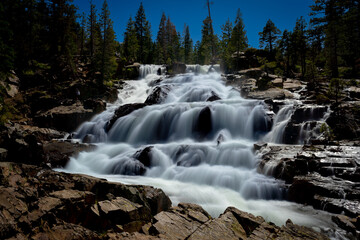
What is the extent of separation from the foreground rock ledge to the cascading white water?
2.04 m

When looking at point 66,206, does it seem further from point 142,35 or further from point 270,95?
point 142,35

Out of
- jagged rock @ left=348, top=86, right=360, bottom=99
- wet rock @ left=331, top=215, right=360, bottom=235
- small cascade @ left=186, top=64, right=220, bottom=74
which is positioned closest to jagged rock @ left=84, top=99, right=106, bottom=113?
wet rock @ left=331, top=215, right=360, bottom=235

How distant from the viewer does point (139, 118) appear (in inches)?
692

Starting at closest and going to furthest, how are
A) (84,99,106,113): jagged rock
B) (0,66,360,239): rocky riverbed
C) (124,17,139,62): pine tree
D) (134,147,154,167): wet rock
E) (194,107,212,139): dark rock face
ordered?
(0,66,360,239): rocky riverbed → (134,147,154,167): wet rock → (194,107,212,139): dark rock face → (84,99,106,113): jagged rock → (124,17,139,62): pine tree

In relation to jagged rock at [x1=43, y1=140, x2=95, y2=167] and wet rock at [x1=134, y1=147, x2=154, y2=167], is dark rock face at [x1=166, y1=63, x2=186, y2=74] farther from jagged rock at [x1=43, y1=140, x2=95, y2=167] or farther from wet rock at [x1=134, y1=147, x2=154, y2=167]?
wet rock at [x1=134, y1=147, x2=154, y2=167]

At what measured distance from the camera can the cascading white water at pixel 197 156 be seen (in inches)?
302

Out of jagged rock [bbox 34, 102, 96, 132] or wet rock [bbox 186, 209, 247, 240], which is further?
jagged rock [bbox 34, 102, 96, 132]

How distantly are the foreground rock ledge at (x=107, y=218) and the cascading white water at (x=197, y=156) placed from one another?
2036mm

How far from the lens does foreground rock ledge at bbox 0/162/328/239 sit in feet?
12.3

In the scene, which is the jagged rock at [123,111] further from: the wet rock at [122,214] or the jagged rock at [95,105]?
the wet rock at [122,214]

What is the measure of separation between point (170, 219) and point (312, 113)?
13.0m

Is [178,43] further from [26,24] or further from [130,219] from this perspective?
[130,219]

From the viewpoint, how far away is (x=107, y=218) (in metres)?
4.48

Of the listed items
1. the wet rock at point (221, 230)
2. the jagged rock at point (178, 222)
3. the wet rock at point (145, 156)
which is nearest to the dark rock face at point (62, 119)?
the wet rock at point (145, 156)
